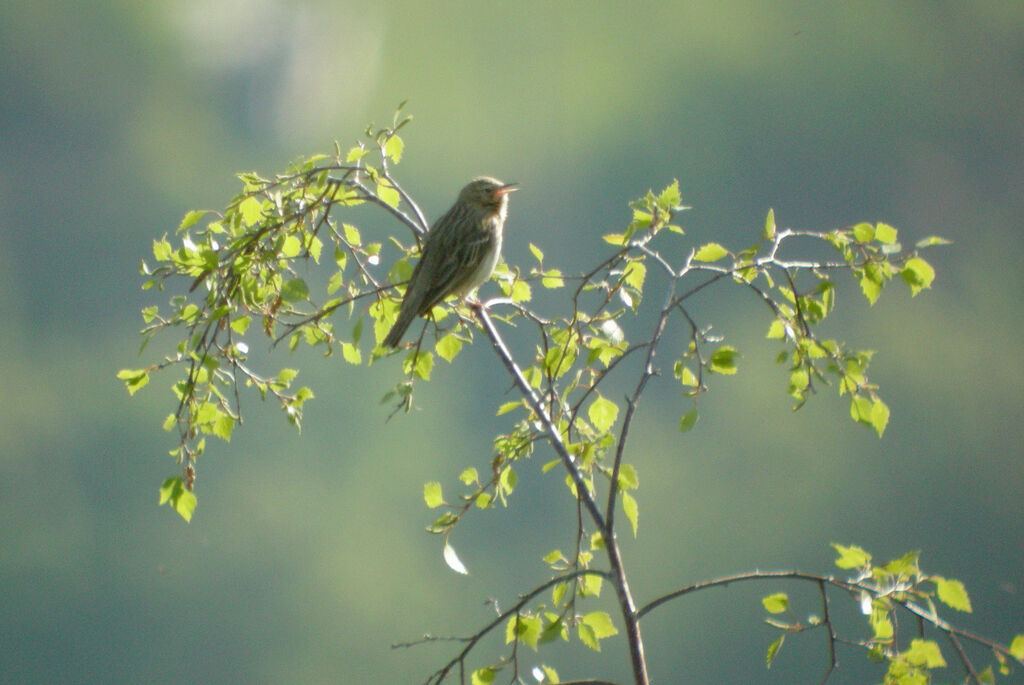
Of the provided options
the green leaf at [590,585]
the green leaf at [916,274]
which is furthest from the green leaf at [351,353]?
the green leaf at [916,274]

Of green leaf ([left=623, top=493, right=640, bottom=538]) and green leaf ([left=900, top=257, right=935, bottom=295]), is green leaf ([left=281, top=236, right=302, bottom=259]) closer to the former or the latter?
green leaf ([left=623, top=493, right=640, bottom=538])

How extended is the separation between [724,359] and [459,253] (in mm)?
1203

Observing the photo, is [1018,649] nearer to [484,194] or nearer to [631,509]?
[631,509]

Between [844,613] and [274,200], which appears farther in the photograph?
[844,613]

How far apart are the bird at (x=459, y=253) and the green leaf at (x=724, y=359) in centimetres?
77

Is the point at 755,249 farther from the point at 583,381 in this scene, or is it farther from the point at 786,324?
the point at 583,381

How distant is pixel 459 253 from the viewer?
2.54m

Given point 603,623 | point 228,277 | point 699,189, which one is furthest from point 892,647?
point 699,189

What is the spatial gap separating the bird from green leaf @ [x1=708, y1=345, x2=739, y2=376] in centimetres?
77

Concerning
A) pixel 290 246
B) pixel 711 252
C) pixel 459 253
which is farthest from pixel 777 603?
pixel 459 253

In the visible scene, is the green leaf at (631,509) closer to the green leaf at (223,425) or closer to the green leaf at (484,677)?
the green leaf at (484,677)

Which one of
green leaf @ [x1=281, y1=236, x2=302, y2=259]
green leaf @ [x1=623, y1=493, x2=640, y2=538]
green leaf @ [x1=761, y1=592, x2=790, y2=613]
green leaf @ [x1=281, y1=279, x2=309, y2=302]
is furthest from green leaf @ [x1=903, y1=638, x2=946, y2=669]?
green leaf @ [x1=281, y1=236, x2=302, y2=259]

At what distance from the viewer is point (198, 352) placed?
1592 millimetres

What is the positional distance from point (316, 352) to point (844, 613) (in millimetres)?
2782
